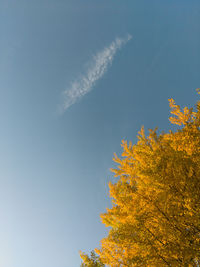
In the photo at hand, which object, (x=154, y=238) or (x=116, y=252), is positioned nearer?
(x=154, y=238)

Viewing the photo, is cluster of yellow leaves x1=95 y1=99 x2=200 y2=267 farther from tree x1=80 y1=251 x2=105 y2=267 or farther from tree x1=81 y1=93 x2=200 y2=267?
tree x1=80 y1=251 x2=105 y2=267

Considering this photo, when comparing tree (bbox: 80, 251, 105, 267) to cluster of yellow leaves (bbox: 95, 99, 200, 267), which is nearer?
cluster of yellow leaves (bbox: 95, 99, 200, 267)

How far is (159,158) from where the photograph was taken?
4.39 meters

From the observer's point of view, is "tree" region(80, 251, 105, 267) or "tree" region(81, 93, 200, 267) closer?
"tree" region(81, 93, 200, 267)

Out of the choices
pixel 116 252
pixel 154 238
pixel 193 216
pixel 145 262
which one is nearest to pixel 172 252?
pixel 154 238

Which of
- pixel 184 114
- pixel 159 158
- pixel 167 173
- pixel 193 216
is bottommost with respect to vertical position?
pixel 193 216

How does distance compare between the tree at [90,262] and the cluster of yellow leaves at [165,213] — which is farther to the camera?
the tree at [90,262]

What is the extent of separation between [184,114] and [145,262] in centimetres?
484

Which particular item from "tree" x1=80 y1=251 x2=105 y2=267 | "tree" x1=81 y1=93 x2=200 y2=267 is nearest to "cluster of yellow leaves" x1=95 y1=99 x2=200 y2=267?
"tree" x1=81 y1=93 x2=200 y2=267

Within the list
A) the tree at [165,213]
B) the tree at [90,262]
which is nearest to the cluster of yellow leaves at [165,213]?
the tree at [165,213]

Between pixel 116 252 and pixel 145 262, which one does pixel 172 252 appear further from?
pixel 116 252

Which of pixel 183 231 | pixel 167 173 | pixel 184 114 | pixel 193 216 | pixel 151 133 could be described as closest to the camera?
pixel 193 216

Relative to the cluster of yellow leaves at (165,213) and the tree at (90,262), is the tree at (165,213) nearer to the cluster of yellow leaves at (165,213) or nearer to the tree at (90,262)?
the cluster of yellow leaves at (165,213)

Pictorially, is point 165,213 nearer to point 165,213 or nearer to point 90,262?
point 165,213
